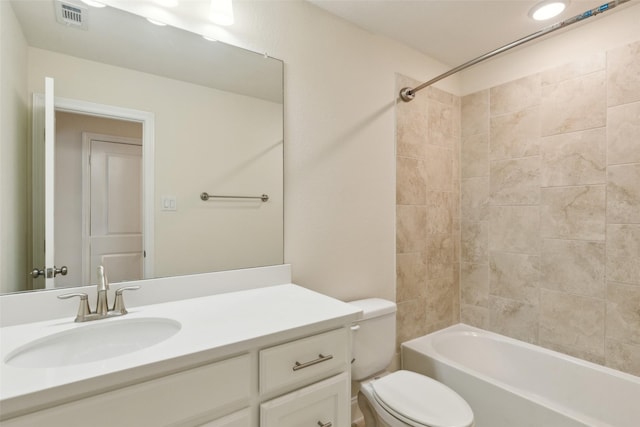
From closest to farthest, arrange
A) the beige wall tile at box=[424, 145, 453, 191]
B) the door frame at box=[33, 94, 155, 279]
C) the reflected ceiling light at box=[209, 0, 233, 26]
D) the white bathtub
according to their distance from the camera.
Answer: the door frame at box=[33, 94, 155, 279], the reflected ceiling light at box=[209, 0, 233, 26], the white bathtub, the beige wall tile at box=[424, 145, 453, 191]

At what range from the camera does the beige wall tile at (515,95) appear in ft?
6.76

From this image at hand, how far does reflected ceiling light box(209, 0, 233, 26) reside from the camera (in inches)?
53.9

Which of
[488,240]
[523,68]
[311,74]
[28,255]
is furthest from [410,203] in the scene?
[28,255]

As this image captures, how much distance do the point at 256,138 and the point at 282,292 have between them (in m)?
0.76

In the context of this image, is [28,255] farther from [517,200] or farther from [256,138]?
[517,200]

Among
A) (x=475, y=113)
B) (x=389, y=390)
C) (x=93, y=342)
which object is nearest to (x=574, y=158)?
(x=475, y=113)

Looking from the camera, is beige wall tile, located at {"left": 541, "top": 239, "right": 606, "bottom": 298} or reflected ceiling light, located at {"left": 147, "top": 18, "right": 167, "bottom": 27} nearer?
reflected ceiling light, located at {"left": 147, "top": 18, "right": 167, "bottom": 27}

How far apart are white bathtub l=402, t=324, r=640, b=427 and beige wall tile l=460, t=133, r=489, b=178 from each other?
4.01ft

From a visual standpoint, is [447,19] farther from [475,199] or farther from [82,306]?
[82,306]

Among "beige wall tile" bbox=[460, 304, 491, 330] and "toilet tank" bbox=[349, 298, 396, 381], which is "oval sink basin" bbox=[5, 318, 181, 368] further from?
"beige wall tile" bbox=[460, 304, 491, 330]

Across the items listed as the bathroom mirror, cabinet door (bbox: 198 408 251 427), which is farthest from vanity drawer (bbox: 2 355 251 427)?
the bathroom mirror

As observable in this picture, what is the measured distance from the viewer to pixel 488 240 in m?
2.30

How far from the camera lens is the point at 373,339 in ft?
5.41

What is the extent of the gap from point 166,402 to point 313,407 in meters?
0.47
